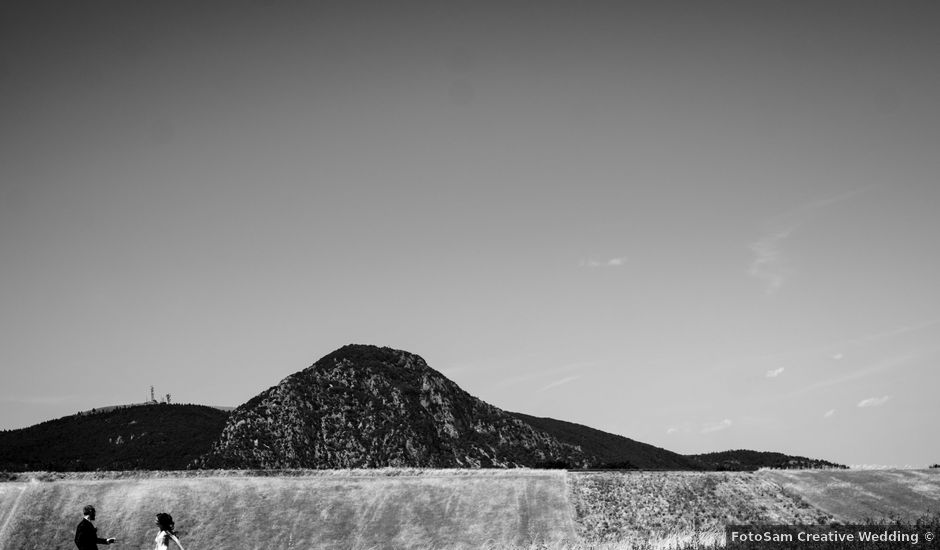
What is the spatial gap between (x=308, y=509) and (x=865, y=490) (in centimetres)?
4105

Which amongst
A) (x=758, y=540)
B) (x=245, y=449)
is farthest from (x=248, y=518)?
(x=245, y=449)

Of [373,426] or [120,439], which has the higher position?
[373,426]

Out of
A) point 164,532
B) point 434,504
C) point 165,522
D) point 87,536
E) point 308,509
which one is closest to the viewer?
point 165,522

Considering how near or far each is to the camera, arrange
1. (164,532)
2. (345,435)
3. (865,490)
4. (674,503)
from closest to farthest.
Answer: (164,532), (674,503), (865,490), (345,435)

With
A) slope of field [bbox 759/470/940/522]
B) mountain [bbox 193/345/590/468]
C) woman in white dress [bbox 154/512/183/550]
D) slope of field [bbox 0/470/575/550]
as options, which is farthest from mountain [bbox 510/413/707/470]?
woman in white dress [bbox 154/512/183/550]

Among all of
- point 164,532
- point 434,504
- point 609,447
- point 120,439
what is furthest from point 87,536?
point 609,447

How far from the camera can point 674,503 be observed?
49.7 meters

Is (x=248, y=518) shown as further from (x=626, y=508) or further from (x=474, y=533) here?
(x=626, y=508)

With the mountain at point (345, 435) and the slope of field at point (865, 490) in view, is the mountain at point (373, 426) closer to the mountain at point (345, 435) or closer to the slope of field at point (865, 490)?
the mountain at point (345, 435)

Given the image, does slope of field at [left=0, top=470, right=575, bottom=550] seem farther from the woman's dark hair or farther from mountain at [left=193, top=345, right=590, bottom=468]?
mountain at [left=193, top=345, right=590, bottom=468]

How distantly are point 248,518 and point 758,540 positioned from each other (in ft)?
126

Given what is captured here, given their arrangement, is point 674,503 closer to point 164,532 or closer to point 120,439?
point 164,532

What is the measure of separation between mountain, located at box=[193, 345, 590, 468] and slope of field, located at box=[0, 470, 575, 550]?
39.2 meters

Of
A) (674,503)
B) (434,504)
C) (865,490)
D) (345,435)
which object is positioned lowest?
(434,504)
